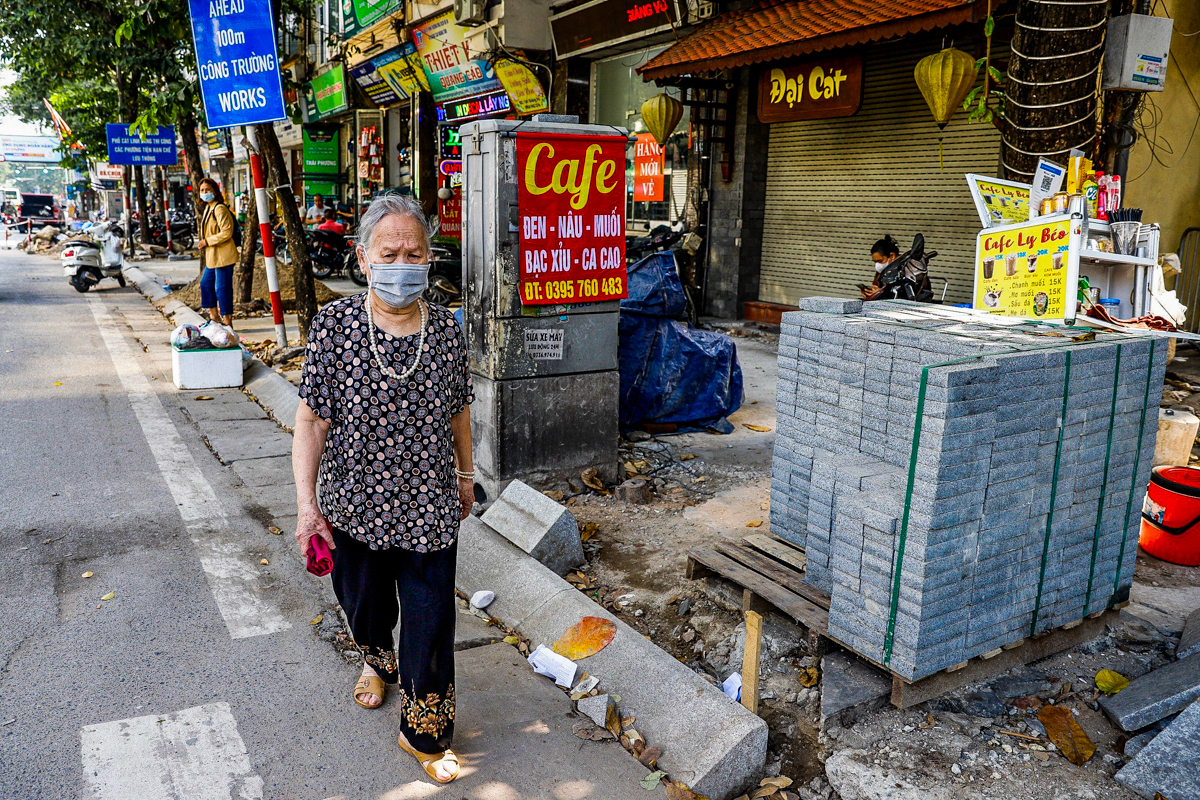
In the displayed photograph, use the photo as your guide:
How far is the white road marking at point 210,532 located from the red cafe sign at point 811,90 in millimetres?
7859

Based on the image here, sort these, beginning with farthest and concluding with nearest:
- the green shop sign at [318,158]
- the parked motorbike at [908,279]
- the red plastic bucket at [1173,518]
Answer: the green shop sign at [318,158] < the parked motorbike at [908,279] < the red plastic bucket at [1173,518]

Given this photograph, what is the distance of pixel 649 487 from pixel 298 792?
3147mm

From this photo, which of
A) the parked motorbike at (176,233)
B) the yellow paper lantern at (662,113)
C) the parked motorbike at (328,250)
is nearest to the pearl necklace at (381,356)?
the yellow paper lantern at (662,113)

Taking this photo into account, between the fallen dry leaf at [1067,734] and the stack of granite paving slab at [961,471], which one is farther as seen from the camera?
the fallen dry leaf at [1067,734]

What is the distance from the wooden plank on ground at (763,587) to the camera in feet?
10.8

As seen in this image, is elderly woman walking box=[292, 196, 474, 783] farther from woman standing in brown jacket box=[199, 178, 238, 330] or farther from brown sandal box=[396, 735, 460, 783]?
woman standing in brown jacket box=[199, 178, 238, 330]

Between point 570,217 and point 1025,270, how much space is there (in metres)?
2.53

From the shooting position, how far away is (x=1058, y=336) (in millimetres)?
3393

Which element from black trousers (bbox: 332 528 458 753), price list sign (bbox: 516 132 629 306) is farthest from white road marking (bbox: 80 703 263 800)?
price list sign (bbox: 516 132 629 306)

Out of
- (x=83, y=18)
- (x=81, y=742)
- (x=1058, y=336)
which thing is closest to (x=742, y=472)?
(x=1058, y=336)

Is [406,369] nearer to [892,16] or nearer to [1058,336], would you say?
[1058,336]

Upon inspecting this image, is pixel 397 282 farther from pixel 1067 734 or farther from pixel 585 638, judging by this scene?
pixel 1067 734

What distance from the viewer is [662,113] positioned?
36.3ft

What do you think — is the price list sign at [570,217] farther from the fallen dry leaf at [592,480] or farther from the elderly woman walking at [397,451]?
the elderly woman walking at [397,451]
